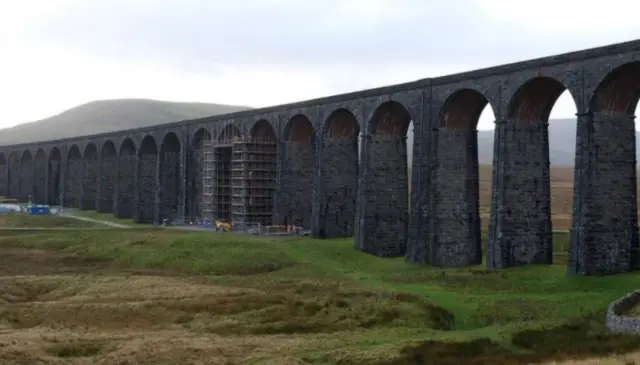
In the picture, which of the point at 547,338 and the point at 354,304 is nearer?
the point at 547,338

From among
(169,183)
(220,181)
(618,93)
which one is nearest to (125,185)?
(169,183)

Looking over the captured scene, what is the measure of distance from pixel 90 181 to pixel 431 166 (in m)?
69.8

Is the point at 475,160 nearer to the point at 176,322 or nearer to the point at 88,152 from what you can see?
the point at 176,322

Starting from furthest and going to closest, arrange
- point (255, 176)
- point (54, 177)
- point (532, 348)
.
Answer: point (54, 177), point (255, 176), point (532, 348)

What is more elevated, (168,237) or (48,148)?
(48,148)

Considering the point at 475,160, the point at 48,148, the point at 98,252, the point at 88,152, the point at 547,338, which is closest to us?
the point at 547,338

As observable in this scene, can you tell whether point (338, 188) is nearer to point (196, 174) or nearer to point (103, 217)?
point (196, 174)

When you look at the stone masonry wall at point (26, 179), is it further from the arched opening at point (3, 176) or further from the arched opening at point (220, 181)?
the arched opening at point (220, 181)

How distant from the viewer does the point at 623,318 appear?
1077 inches

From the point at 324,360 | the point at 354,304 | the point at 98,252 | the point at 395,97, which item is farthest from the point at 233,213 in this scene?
the point at 324,360

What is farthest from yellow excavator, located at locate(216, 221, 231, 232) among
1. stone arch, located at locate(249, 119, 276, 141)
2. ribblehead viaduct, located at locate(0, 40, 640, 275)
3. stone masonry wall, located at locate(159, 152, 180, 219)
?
stone masonry wall, located at locate(159, 152, 180, 219)

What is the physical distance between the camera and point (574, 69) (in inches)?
1544

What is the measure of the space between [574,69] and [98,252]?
38.0m

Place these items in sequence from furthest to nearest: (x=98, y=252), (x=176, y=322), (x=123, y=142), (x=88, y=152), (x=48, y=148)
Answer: (x=48, y=148) → (x=88, y=152) → (x=123, y=142) → (x=98, y=252) → (x=176, y=322)
